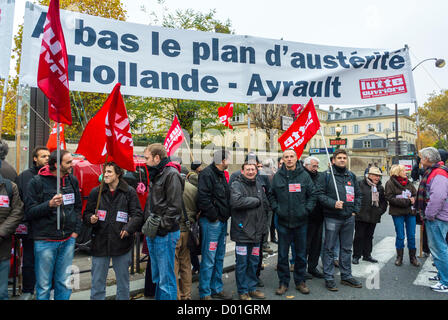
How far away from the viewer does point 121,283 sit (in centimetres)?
372

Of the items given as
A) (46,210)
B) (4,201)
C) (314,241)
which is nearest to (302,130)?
(314,241)

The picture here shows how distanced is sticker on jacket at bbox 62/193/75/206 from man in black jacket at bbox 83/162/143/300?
0.21 m

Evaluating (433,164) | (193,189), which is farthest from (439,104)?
(193,189)

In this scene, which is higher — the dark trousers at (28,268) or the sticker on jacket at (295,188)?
the sticker on jacket at (295,188)

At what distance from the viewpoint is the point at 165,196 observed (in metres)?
3.68

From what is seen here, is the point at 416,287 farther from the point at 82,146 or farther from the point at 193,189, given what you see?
the point at 82,146

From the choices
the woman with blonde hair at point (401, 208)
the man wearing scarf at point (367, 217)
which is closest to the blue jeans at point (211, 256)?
the man wearing scarf at point (367, 217)

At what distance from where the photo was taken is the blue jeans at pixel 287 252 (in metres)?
4.71

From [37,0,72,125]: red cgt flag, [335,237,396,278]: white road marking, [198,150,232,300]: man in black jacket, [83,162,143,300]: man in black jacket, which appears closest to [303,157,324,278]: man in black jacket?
[335,237,396,278]: white road marking

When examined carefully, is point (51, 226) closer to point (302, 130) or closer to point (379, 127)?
point (302, 130)

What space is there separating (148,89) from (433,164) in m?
4.38

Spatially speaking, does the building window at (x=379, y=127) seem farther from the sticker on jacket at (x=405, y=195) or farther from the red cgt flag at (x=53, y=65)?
the red cgt flag at (x=53, y=65)

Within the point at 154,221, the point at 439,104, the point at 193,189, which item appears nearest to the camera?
the point at 154,221

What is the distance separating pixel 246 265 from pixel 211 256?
0.50 meters
